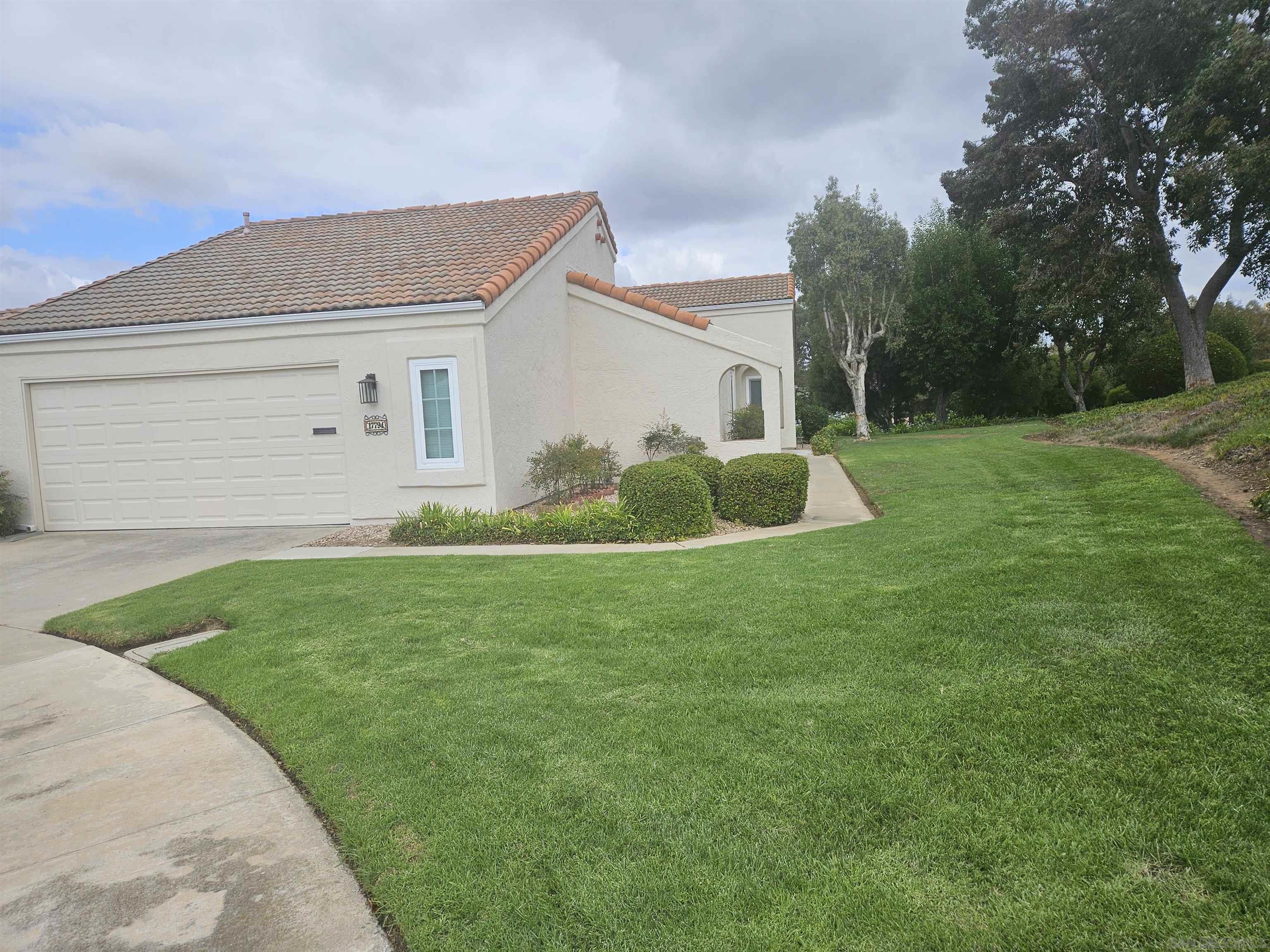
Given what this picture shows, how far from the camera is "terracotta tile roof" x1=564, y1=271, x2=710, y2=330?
13992 mm

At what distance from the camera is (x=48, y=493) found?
12.3 meters

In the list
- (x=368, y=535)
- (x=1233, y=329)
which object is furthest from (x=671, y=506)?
(x=1233, y=329)

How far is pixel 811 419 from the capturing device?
92.0 ft

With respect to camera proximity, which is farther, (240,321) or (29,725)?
(240,321)

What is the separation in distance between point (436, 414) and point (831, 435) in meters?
17.5

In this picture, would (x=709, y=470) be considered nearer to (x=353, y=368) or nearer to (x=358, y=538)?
(x=358, y=538)

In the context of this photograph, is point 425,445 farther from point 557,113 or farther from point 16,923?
point 16,923

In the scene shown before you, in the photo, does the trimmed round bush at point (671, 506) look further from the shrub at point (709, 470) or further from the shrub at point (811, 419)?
the shrub at point (811, 419)

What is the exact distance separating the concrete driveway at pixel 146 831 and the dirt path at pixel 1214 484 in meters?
6.64

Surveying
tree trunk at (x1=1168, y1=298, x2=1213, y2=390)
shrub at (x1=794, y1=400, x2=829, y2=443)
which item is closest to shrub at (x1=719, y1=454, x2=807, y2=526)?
shrub at (x1=794, y1=400, x2=829, y2=443)

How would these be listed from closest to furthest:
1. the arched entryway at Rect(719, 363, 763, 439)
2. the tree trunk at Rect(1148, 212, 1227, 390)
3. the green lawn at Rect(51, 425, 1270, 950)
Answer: the green lawn at Rect(51, 425, 1270, 950) < the arched entryway at Rect(719, 363, 763, 439) < the tree trunk at Rect(1148, 212, 1227, 390)

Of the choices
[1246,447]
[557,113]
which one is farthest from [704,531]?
[557,113]

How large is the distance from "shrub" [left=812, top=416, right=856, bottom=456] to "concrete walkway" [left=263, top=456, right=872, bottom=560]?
9.82 m

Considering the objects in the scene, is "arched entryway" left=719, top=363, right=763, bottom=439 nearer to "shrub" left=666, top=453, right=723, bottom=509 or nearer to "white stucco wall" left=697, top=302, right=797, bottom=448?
"white stucco wall" left=697, top=302, right=797, bottom=448
